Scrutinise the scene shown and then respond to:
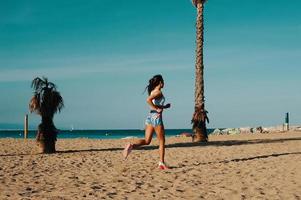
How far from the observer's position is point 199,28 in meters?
23.4

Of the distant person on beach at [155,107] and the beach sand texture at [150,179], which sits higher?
the distant person on beach at [155,107]

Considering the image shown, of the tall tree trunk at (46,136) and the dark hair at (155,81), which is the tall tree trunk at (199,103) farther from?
the dark hair at (155,81)

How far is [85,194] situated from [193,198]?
181 cm

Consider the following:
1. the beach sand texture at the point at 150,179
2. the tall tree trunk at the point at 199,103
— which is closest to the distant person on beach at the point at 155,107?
the beach sand texture at the point at 150,179

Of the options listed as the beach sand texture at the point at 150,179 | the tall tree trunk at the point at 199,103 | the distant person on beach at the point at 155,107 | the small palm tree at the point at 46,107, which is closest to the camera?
the beach sand texture at the point at 150,179

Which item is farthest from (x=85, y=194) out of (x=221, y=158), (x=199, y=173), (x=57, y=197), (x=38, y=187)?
(x=221, y=158)

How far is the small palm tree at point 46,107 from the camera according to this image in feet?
51.5

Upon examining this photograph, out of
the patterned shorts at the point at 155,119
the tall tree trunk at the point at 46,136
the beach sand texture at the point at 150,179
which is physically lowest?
the beach sand texture at the point at 150,179

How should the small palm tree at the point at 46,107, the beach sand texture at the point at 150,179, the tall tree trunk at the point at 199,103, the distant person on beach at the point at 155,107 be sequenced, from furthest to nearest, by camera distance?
the tall tree trunk at the point at 199,103, the small palm tree at the point at 46,107, the distant person on beach at the point at 155,107, the beach sand texture at the point at 150,179

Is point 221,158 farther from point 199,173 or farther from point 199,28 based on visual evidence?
point 199,28

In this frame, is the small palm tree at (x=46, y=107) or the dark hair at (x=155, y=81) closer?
the dark hair at (x=155, y=81)

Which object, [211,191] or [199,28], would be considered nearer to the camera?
[211,191]

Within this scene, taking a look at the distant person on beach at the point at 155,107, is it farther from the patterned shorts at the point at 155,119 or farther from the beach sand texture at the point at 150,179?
the beach sand texture at the point at 150,179

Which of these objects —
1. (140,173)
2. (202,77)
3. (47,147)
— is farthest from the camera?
(202,77)
